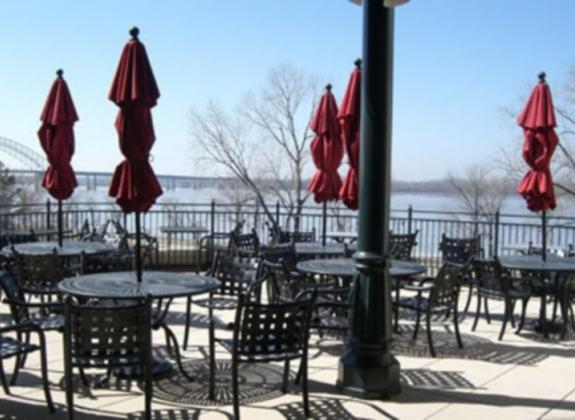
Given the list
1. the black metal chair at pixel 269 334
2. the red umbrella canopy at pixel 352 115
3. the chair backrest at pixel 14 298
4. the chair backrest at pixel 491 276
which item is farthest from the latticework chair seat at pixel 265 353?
the chair backrest at pixel 491 276

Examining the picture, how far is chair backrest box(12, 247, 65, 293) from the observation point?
6430 mm

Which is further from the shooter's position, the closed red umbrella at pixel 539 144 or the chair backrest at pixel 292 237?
the chair backrest at pixel 292 237

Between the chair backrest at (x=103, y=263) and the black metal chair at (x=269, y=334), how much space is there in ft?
7.64

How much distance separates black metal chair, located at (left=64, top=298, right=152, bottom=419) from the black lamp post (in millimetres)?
1736

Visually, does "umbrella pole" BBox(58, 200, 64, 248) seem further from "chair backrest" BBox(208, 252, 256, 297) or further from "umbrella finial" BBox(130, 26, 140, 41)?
"umbrella finial" BBox(130, 26, 140, 41)

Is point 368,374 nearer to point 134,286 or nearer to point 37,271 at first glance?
point 134,286

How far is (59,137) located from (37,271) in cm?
232

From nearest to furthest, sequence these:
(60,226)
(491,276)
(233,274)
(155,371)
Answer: (155,371) < (233,274) < (491,276) < (60,226)

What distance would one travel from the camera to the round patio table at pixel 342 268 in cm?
667

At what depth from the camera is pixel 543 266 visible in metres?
7.47

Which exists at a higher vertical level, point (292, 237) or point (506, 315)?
point (292, 237)

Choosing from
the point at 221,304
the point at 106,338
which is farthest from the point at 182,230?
the point at 106,338

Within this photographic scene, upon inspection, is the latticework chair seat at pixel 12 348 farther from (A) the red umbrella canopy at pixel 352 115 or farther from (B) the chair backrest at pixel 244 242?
(B) the chair backrest at pixel 244 242

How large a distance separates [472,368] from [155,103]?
3.88 m
